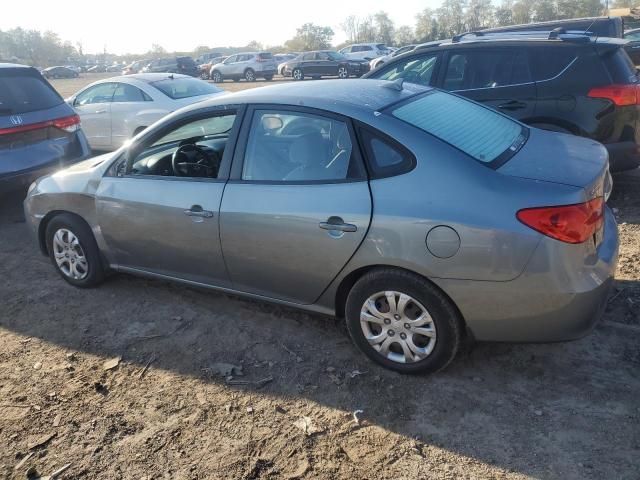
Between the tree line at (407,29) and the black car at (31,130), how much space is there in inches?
2035

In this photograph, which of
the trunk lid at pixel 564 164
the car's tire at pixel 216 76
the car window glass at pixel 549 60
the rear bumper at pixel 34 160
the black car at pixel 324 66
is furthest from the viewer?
the car's tire at pixel 216 76

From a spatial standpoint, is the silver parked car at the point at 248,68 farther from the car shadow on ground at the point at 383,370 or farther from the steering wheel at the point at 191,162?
the steering wheel at the point at 191,162

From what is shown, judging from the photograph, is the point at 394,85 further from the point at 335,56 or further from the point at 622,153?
the point at 335,56

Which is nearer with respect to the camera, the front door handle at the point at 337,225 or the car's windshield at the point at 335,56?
the front door handle at the point at 337,225

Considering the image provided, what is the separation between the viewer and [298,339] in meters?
3.81

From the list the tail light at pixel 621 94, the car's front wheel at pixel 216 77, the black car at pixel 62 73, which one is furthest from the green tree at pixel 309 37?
the tail light at pixel 621 94

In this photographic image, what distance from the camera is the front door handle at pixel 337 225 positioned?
3158 millimetres

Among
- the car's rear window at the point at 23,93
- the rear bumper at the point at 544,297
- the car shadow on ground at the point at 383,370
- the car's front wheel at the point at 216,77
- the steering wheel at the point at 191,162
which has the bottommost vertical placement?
the car shadow on ground at the point at 383,370

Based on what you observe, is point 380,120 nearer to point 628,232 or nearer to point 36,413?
point 36,413

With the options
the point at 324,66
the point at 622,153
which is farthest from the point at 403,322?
the point at 324,66

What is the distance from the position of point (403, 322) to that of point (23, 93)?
5.51 meters

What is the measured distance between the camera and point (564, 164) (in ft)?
10.4

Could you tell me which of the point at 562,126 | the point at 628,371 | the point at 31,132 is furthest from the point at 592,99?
the point at 31,132

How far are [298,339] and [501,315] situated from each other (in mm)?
1412
